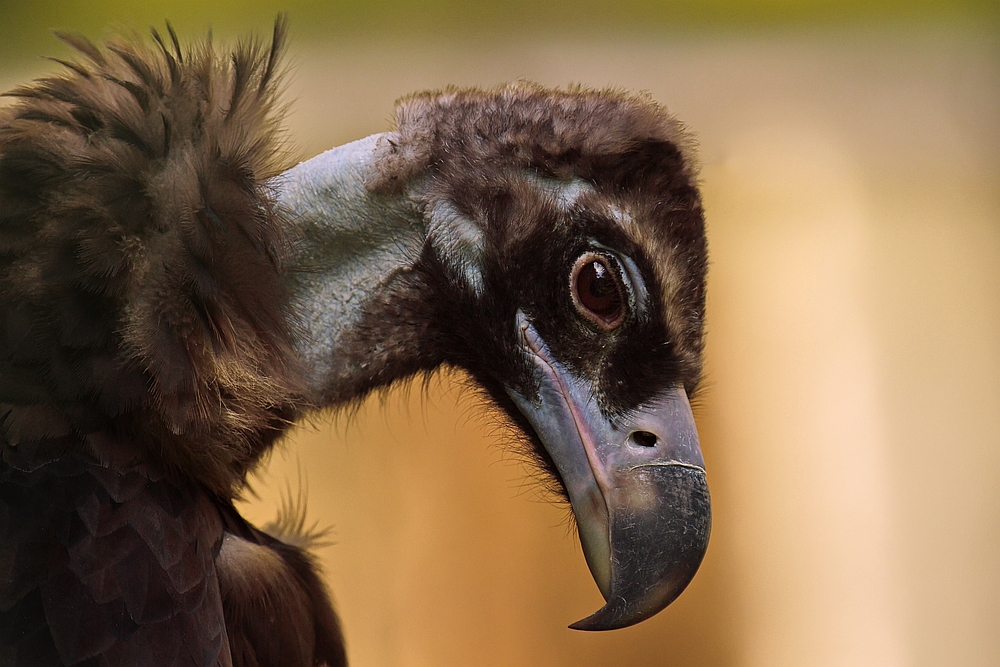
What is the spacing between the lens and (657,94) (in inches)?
43.3

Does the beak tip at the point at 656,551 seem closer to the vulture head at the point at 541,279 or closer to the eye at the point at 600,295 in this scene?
the vulture head at the point at 541,279

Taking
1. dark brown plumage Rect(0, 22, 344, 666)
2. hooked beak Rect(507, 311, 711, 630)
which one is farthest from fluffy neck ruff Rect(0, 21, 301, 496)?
hooked beak Rect(507, 311, 711, 630)

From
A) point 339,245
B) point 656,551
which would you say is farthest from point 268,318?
point 656,551

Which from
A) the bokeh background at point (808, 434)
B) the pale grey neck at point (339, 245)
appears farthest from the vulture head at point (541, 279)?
the bokeh background at point (808, 434)

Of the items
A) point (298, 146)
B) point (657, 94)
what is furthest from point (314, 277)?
point (657, 94)

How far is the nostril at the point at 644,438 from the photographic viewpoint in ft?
2.26

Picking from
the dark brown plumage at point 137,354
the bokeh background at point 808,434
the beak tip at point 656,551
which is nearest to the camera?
the dark brown plumage at point 137,354

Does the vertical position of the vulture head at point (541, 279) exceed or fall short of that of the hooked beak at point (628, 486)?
it exceeds it

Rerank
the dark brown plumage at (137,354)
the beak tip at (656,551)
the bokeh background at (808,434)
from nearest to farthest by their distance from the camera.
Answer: the dark brown plumage at (137,354) → the beak tip at (656,551) → the bokeh background at (808,434)

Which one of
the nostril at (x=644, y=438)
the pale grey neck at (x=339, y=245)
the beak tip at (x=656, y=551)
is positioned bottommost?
the beak tip at (x=656, y=551)

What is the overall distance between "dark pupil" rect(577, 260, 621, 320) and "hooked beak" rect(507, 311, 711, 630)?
55mm

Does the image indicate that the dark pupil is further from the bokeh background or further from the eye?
the bokeh background

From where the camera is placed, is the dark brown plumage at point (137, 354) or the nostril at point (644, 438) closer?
the dark brown plumage at point (137, 354)

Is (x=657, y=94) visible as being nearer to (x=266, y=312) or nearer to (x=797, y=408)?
Result: (x=797, y=408)
